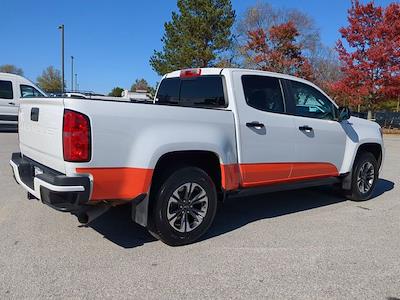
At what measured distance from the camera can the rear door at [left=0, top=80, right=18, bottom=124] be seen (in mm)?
15625

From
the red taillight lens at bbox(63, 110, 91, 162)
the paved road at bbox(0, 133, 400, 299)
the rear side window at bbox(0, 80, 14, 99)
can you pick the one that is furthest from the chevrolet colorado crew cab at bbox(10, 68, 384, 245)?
the rear side window at bbox(0, 80, 14, 99)

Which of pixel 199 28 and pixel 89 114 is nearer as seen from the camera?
pixel 89 114

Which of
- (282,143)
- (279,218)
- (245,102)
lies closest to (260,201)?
(279,218)

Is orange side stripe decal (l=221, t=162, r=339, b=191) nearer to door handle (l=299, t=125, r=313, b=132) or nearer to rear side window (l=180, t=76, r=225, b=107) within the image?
door handle (l=299, t=125, r=313, b=132)

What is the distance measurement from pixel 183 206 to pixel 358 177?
139 inches

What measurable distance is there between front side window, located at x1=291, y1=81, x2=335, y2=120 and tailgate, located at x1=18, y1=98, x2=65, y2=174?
319cm

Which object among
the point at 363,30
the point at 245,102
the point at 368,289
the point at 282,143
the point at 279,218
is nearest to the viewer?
the point at 368,289

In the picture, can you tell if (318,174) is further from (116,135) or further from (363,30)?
(363,30)

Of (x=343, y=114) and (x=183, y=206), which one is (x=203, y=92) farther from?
(x=343, y=114)

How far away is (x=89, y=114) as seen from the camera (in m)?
3.66

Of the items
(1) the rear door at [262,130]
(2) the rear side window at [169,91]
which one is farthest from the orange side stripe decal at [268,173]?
(2) the rear side window at [169,91]

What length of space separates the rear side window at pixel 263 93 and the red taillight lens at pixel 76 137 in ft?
6.96

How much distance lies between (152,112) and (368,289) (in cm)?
253

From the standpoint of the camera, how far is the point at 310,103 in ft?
19.8
